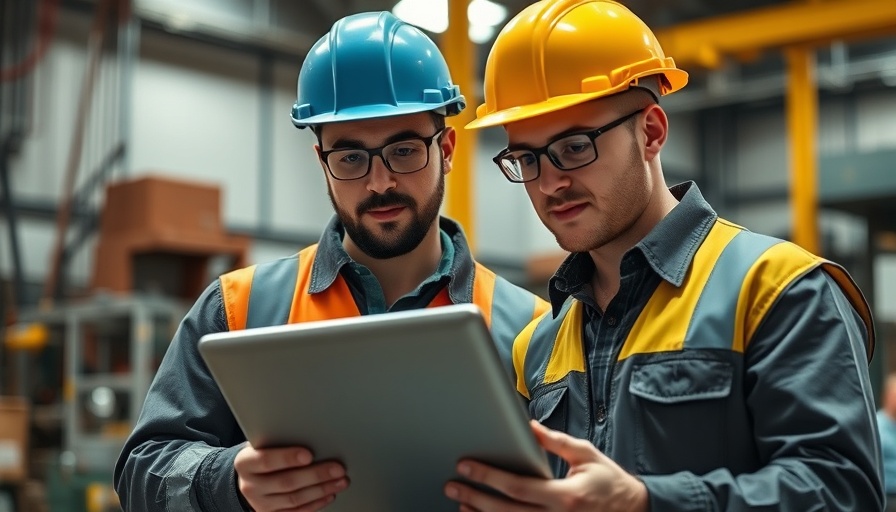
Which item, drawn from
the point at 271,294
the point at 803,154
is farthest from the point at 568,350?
the point at 803,154

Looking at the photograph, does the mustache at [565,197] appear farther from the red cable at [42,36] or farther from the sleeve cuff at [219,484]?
the red cable at [42,36]

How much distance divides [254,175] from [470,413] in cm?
887

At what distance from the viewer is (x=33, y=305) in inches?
323

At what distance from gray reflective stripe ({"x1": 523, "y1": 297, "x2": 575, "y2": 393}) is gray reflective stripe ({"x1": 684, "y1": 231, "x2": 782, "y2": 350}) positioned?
333mm

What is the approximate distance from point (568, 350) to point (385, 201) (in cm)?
53

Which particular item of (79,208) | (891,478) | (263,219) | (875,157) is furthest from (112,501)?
(875,157)

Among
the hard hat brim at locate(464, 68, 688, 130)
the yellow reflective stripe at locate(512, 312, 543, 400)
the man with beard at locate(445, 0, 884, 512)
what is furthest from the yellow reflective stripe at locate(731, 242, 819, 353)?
the yellow reflective stripe at locate(512, 312, 543, 400)

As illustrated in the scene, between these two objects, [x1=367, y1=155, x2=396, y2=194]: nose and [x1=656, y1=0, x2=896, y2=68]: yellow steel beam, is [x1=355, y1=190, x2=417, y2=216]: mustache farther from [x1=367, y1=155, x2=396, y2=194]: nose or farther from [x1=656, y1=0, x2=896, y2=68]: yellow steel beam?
[x1=656, y1=0, x2=896, y2=68]: yellow steel beam

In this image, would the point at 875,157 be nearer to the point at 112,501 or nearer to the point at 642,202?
the point at 112,501

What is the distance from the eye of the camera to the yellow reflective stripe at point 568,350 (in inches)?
65.8

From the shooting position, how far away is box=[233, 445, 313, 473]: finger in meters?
1.41

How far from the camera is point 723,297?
1482 mm

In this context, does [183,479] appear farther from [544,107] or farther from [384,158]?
[544,107]

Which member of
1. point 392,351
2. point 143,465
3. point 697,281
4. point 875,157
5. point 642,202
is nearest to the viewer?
point 392,351
